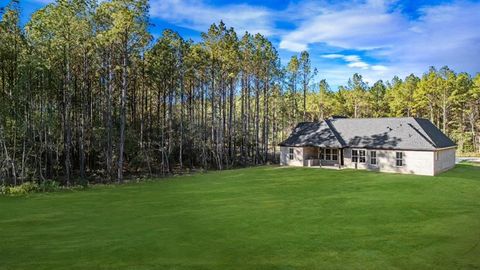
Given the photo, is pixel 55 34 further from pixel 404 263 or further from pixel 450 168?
pixel 450 168

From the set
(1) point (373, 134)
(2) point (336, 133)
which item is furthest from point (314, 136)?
(1) point (373, 134)

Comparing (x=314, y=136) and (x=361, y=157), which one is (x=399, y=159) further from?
(x=314, y=136)

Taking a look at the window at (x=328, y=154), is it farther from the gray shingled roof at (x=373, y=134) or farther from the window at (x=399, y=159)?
the window at (x=399, y=159)

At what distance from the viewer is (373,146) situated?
2756 cm

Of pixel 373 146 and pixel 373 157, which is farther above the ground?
pixel 373 146

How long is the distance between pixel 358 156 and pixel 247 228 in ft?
64.0

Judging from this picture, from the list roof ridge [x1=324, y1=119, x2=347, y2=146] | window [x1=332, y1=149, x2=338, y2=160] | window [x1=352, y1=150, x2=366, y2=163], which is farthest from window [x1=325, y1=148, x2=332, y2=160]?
window [x1=352, y1=150, x2=366, y2=163]

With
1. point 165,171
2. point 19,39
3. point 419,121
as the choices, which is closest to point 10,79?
point 19,39

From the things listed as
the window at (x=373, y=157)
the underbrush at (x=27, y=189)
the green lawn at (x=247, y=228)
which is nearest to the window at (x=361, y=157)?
the window at (x=373, y=157)

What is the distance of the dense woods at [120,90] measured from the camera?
899 inches

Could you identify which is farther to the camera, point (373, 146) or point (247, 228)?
point (373, 146)

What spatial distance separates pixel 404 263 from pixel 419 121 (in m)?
23.4

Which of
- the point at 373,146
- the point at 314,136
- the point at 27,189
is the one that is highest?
the point at 314,136

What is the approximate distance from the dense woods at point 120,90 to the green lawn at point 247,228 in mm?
7472
